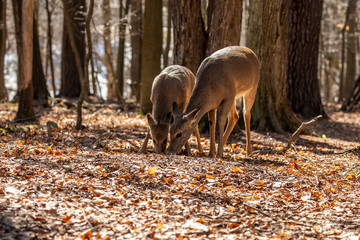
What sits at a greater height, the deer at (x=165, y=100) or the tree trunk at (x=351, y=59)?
the tree trunk at (x=351, y=59)

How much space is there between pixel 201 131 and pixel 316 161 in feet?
12.2

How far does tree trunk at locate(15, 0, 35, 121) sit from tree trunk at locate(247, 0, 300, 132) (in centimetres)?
604

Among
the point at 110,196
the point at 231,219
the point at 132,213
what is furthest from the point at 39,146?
the point at 231,219

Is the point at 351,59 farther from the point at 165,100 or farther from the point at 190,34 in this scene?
the point at 165,100

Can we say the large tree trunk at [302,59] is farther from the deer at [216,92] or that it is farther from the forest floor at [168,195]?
the forest floor at [168,195]

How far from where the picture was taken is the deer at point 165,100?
8602 millimetres

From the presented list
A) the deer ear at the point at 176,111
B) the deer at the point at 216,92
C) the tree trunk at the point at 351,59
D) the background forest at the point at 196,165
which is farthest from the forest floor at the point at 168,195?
the tree trunk at the point at 351,59

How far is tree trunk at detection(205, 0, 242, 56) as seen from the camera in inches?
448

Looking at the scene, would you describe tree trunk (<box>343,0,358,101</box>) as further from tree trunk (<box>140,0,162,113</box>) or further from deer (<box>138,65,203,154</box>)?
deer (<box>138,65,203,154</box>)

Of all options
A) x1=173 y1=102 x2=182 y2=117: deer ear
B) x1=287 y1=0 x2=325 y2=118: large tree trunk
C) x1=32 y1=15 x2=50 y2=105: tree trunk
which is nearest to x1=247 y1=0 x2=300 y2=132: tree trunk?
x1=287 y1=0 x2=325 y2=118: large tree trunk

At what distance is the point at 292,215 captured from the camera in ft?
18.0

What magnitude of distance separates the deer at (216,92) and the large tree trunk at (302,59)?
6.61 m

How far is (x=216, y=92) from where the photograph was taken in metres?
8.75

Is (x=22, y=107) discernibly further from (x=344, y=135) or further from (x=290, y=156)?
(x=344, y=135)
